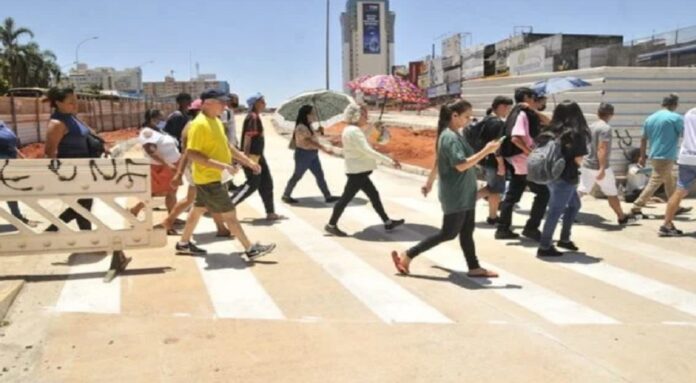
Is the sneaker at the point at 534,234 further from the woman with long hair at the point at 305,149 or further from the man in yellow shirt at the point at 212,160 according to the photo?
the woman with long hair at the point at 305,149

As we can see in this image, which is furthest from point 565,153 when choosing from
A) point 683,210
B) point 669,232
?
point 683,210

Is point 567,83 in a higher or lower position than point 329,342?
higher

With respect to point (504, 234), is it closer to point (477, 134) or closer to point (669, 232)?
point (477, 134)

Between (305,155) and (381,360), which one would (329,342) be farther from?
(305,155)

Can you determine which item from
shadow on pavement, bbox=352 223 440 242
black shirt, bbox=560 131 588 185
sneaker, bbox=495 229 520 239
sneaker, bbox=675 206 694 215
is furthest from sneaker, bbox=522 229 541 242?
sneaker, bbox=675 206 694 215

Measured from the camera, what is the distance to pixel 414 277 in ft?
20.9

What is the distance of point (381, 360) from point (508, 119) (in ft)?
14.8

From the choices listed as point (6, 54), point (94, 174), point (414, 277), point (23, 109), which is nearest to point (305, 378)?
point (414, 277)

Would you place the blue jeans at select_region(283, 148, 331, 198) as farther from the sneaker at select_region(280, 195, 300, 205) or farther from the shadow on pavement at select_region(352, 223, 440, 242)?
the shadow on pavement at select_region(352, 223, 440, 242)

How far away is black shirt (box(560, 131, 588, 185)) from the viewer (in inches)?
270

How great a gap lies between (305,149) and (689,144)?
5.38m

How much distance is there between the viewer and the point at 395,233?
8.52m

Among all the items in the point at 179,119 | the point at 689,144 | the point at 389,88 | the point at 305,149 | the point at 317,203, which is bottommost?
the point at 317,203

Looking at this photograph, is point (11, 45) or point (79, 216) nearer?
point (79, 216)
